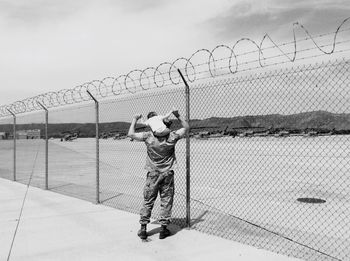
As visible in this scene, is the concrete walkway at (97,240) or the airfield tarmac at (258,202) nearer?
the concrete walkway at (97,240)

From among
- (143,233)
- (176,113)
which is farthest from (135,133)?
(143,233)

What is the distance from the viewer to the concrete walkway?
531cm

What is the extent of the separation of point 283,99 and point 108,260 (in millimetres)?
3022

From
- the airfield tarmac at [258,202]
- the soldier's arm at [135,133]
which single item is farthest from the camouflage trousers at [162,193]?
the airfield tarmac at [258,202]

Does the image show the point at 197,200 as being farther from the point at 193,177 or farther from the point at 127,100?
the point at 193,177

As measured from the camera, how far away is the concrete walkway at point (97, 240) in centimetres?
531

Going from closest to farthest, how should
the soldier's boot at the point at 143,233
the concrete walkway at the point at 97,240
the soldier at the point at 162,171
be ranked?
the concrete walkway at the point at 97,240, the soldier's boot at the point at 143,233, the soldier at the point at 162,171

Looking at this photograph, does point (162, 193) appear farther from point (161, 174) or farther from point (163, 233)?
point (163, 233)

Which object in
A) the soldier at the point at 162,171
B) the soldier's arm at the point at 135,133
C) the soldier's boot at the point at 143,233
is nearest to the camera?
the soldier's boot at the point at 143,233

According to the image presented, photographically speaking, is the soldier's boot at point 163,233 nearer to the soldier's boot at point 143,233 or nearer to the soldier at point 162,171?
the soldier at point 162,171

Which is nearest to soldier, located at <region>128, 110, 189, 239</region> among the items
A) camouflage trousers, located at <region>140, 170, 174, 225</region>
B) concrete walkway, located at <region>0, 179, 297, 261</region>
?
camouflage trousers, located at <region>140, 170, 174, 225</region>

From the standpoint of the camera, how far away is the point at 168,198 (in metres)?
6.17

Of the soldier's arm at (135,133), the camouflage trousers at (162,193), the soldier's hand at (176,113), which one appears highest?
the soldier's hand at (176,113)

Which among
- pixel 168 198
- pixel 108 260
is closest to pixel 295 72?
pixel 168 198
